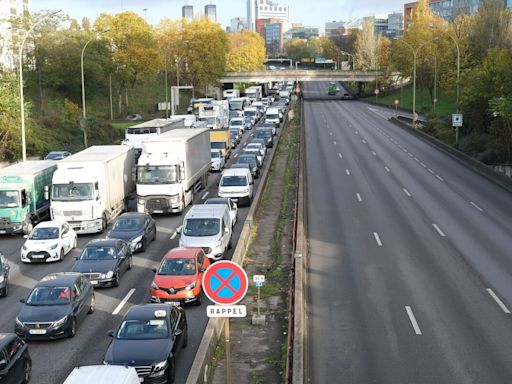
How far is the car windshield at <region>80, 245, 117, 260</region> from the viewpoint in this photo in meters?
23.4

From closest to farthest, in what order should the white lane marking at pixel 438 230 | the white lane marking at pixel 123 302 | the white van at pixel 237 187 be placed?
the white lane marking at pixel 123 302, the white lane marking at pixel 438 230, the white van at pixel 237 187

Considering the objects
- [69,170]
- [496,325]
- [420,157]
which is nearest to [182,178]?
[69,170]

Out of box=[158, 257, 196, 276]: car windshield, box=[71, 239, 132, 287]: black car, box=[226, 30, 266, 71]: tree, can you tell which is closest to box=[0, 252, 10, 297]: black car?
box=[71, 239, 132, 287]: black car

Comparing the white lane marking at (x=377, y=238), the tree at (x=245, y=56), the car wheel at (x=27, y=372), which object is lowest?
the white lane marking at (x=377, y=238)

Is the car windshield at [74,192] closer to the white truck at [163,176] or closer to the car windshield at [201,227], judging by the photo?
the white truck at [163,176]

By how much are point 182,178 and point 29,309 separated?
658 inches

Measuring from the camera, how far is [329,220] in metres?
32.3

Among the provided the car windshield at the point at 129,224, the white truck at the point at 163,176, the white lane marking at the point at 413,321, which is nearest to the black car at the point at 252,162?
the white truck at the point at 163,176

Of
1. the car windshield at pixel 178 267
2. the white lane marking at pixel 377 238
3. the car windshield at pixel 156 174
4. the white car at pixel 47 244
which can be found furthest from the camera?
the car windshield at pixel 156 174

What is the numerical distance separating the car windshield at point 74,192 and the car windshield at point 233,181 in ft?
26.7

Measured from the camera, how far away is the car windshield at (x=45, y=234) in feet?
88.4

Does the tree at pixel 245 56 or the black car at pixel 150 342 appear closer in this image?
the black car at pixel 150 342

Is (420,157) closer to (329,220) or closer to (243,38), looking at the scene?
(329,220)

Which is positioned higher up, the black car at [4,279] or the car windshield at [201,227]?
the car windshield at [201,227]
